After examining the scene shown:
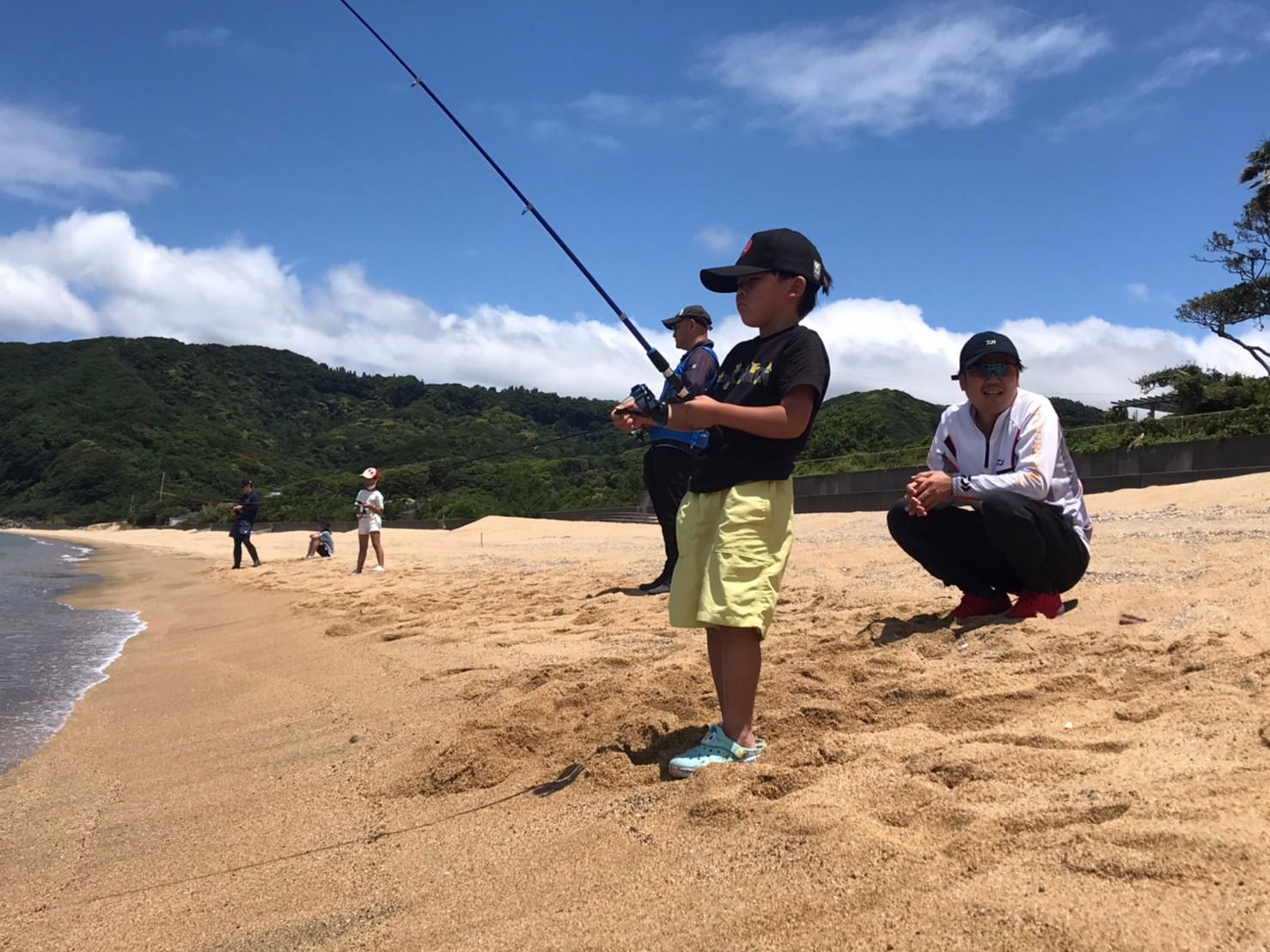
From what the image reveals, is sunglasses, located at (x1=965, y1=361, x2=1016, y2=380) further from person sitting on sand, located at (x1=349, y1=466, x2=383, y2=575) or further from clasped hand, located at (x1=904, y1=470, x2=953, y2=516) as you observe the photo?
person sitting on sand, located at (x1=349, y1=466, x2=383, y2=575)

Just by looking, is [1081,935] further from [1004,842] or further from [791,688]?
[791,688]

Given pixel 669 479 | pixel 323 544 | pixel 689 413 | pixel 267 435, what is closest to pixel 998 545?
pixel 689 413

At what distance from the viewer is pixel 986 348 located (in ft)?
11.6

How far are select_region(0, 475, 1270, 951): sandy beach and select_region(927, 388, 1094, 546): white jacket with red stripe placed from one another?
474 mm

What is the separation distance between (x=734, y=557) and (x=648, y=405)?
0.48 meters

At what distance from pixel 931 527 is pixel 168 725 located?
3317 mm

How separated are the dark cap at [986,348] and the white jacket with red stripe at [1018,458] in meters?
0.19

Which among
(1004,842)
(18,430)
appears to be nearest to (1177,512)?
(1004,842)

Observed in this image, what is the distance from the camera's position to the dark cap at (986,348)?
11.6ft

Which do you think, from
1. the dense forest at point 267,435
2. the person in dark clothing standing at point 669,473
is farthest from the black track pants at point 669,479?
the dense forest at point 267,435

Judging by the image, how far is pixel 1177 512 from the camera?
7.59 metres

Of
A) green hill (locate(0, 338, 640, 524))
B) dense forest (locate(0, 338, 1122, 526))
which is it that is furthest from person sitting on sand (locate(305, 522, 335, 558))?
green hill (locate(0, 338, 640, 524))

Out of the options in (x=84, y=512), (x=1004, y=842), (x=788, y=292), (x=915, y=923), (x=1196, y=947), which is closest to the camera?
(x=1196, y=947)

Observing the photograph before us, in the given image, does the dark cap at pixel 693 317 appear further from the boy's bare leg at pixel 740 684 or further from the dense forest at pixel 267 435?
the dense forest at pixel 267 435
